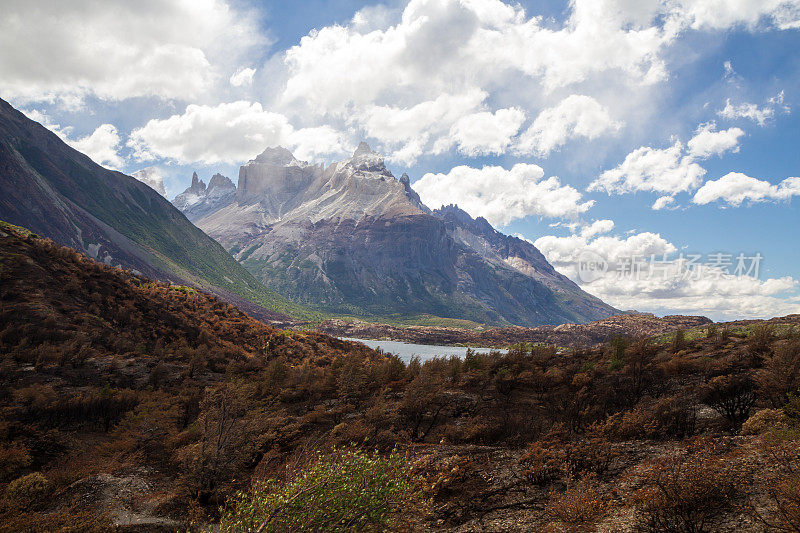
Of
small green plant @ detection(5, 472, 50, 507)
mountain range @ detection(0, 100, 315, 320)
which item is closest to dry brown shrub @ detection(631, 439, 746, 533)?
small green plant @ detection(5, 472, 50, 507)

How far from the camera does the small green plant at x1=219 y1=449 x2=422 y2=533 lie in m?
7.44

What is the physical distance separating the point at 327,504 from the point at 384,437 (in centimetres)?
839

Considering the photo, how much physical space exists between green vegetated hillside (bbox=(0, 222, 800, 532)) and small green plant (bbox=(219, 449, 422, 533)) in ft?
0.16

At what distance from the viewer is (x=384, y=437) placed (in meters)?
15.9

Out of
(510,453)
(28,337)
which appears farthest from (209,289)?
(510,453)

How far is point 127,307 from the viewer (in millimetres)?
36250

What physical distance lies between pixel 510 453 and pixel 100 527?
13.5 meters

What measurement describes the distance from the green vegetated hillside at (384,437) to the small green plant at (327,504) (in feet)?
0.16

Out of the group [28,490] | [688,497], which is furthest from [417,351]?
[688,497]

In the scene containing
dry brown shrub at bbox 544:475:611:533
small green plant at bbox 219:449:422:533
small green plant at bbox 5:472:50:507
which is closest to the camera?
small green plant at bbox 219:449:422:533

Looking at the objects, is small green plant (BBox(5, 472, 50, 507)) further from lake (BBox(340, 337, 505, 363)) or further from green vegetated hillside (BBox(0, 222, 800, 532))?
lake (BBox(340, 337, 505, 363))

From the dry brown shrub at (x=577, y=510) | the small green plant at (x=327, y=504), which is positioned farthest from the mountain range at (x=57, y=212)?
the dry brown shrub at (x=577, y=510)

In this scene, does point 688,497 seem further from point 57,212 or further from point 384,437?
point 57,212

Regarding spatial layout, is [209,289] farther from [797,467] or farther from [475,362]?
[797,467]
